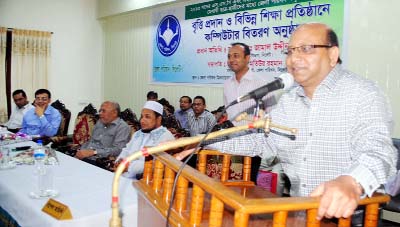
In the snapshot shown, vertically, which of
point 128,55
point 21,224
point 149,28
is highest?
point 149,28

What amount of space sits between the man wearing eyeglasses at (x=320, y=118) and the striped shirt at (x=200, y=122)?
3827mm

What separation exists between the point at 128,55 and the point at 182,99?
248cm

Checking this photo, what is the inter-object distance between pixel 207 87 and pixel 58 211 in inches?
175

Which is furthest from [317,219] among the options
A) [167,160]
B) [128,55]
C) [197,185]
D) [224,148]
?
[128,55]

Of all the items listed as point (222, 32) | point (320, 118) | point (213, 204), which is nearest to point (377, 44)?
point (222, 32)

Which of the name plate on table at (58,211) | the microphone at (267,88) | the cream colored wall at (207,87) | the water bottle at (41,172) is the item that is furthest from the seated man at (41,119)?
the microphone at (267,88)

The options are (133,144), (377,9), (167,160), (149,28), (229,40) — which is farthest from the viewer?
(149,28)

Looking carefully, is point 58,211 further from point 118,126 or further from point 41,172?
point 118,126

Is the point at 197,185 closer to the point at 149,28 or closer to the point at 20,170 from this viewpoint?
the point at 20,170

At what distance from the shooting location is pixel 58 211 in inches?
65.8

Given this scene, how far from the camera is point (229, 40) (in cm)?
559

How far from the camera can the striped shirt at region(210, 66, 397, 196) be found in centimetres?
116

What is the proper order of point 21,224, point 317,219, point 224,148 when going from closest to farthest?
point 317,219, point 224,148, point 21,224

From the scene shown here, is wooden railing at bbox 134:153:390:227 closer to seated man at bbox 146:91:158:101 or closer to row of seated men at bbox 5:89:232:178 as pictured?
row of seated men at bbox 5:89:232:178
